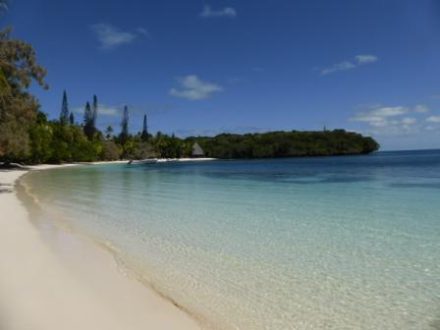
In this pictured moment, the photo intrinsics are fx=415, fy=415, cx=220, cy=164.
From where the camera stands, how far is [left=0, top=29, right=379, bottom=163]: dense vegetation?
67.9ft

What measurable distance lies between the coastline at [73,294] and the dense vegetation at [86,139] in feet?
42.2

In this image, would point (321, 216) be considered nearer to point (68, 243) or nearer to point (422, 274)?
point (422, 274)

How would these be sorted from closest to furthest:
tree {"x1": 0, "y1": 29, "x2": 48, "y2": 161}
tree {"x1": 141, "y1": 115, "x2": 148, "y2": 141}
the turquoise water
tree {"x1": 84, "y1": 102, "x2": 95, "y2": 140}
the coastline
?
the coastline < the turquoise water < tree {"x1": 0, "y1": 29, "x2": 48, "y2": 161} < tree {"x1": 84, "y1": 102, "x2": 95, "y2": 140} < tree {"x1": 141, "y1": 115, "x2": 148, "y2": 141}

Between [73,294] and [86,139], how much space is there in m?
83.0

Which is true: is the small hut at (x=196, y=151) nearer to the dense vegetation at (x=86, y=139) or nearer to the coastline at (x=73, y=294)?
the dense vegetation at (x=86, y=139)

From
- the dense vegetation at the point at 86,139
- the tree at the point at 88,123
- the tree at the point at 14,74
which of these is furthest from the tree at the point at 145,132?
the tree at the point at 14,74

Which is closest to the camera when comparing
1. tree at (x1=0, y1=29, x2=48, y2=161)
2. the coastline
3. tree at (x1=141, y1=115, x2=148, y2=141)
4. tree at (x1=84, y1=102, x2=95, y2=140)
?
the coastline

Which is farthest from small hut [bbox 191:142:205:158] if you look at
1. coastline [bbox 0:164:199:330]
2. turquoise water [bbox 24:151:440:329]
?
coastline [bbox 0:164:199:330]

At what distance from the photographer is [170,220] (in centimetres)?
1173

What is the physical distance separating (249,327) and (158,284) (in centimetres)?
196

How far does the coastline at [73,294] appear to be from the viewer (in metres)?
4.46

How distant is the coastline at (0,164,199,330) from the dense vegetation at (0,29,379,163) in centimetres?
1285

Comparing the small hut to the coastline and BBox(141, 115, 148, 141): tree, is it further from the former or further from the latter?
the coastline

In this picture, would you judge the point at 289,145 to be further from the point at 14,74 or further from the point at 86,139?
the point at 14,74
